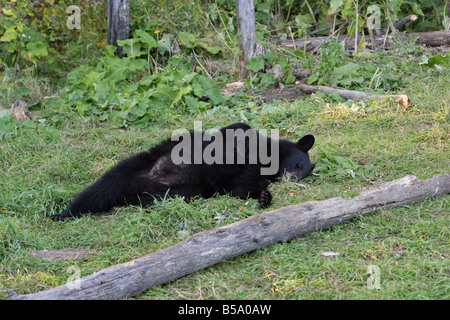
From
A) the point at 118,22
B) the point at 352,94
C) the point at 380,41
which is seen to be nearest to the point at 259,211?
the point at 352,94

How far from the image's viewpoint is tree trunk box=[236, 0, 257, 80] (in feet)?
26.7

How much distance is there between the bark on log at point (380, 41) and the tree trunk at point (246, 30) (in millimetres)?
1289

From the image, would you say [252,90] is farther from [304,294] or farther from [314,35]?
[304,294]

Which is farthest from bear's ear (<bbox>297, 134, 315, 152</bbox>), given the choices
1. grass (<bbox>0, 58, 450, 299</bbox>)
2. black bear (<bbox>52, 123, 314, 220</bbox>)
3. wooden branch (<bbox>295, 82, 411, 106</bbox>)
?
wooden branch (<bbox>295, 82, 411, 106</bbox>)

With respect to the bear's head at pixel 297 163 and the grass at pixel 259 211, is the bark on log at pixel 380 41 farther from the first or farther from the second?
the bear's head at pixel 297 163

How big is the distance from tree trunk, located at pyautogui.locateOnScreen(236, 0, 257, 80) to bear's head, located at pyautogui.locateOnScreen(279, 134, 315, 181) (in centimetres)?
312

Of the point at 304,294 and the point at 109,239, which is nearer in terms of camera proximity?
the point at 304,294

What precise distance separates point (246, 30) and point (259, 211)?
451cm

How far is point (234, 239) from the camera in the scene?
3.51m

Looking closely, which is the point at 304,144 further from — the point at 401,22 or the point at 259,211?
the point at 401,22

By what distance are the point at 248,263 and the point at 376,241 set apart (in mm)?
993

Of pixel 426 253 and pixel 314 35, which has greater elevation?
pixel 314 35

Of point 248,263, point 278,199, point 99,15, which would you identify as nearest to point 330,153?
point 278,199
